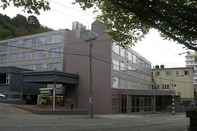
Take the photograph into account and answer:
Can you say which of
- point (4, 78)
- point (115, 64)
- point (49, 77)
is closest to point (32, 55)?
point (4, 78)

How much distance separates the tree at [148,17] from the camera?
1562cm

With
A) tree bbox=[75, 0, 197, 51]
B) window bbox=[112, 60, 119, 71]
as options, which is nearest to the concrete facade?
window bbox=[112, 60, 119, 71]

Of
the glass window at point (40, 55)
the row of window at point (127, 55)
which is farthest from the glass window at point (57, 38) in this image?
the row of window at point (127, 55)

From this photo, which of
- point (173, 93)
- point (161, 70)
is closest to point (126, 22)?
point (173, 93)

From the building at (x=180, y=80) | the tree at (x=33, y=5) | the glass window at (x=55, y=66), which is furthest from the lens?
the building at (x=180, y=80)

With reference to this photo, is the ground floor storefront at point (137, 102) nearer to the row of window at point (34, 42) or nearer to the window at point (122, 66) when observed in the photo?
the window at point (122, 66)

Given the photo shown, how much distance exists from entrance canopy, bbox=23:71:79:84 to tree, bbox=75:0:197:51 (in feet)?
111

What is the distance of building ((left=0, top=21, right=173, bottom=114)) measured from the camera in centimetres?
5972

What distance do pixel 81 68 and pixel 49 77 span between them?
762 cm

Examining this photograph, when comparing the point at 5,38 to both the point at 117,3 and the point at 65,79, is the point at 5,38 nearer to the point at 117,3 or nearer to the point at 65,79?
the point at 65,79

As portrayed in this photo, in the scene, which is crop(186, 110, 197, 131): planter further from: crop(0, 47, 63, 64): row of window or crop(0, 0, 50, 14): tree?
crop(0, 47, 63, 64): row of window

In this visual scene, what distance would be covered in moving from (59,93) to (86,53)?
6715 mm

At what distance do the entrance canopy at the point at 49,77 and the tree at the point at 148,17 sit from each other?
3374 cm

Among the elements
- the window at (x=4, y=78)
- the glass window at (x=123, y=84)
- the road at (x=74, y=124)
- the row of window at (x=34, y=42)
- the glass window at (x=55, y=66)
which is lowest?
the road at (x=74, y=124)
